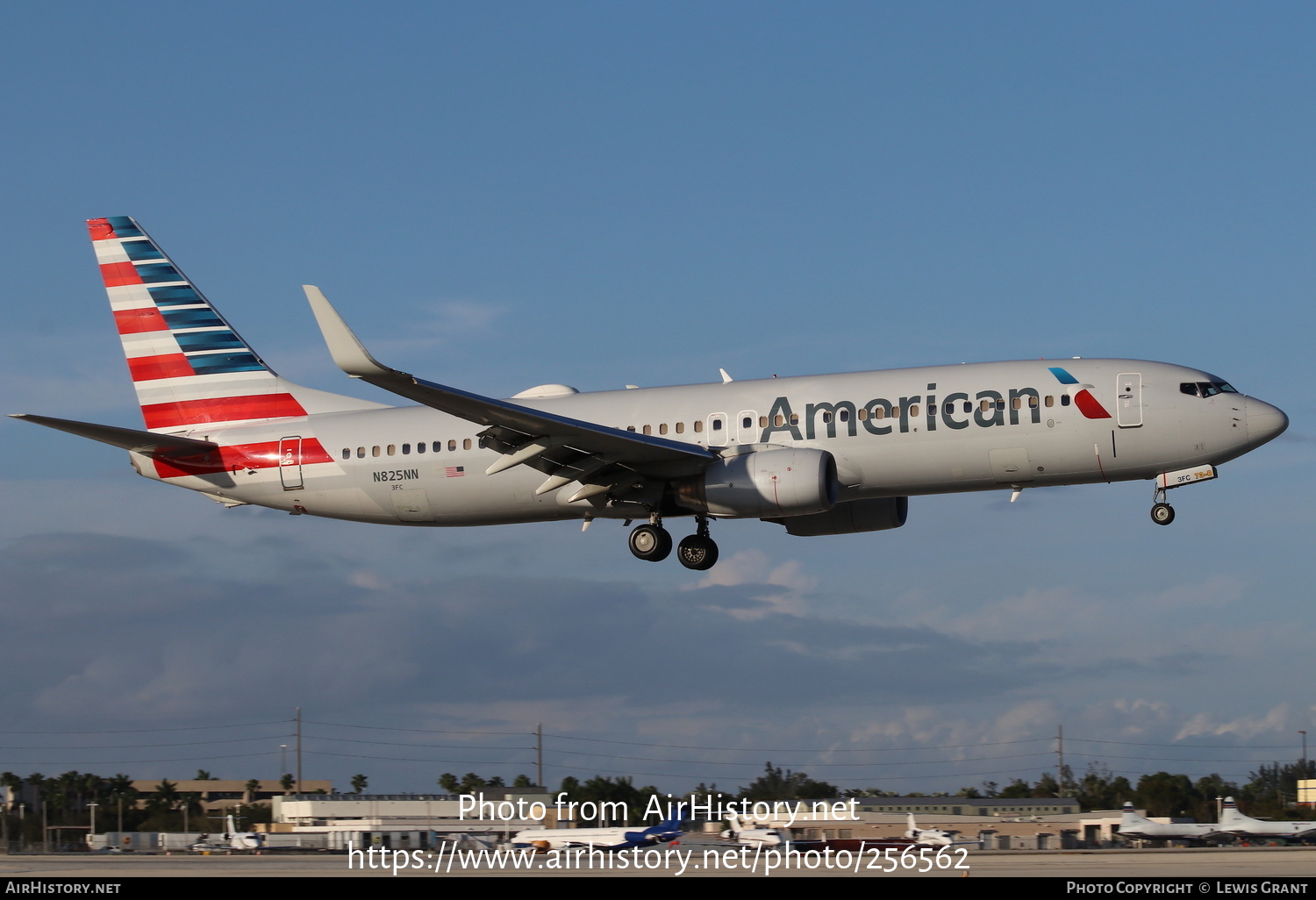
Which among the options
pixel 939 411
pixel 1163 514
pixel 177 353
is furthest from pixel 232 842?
pixel 1163 514

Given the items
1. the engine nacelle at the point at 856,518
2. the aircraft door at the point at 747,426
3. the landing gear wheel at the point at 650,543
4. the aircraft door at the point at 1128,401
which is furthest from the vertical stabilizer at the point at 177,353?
the aircraft door at the point at 1128,401

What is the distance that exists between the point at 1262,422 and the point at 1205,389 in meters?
1.47

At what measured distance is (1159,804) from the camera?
206 feet

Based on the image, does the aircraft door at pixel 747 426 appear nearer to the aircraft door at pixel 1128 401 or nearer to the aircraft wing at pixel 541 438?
the aircraft wing at pixel 541 438

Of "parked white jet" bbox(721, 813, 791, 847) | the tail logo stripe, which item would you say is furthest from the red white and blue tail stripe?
"parked white jet" bbox(721, 813, 791, 847)

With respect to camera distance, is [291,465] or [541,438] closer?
[541,438]

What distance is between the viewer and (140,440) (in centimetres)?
3722

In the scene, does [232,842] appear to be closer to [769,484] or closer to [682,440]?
[682,440]

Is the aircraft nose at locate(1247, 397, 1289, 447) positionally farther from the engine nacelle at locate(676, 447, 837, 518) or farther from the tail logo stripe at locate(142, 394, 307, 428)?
the tail logo stripe at locate(142, 394, 307, 428)

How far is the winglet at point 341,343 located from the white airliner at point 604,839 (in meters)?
15.2

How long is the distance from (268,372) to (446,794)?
22.9m

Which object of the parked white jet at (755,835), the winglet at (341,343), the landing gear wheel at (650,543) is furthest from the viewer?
the parked white jet at (755,835)

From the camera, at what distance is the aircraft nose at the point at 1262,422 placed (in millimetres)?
32219

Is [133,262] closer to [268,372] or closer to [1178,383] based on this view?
[268,372]
